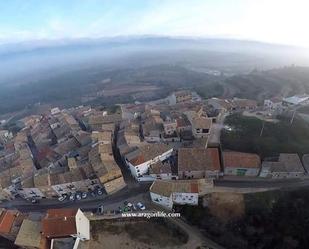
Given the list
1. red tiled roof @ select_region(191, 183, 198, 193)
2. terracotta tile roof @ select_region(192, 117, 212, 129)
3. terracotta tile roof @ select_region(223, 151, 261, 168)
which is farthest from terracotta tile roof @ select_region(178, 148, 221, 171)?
terracotta tile roof @ select_region(192, 117, 212, 129)

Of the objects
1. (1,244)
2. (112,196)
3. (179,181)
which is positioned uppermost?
(179,181)

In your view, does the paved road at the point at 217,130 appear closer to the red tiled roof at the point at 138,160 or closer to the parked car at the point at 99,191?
the red tiled roof at the point at 138,160

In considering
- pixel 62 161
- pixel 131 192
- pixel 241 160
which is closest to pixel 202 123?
pixel 241 160

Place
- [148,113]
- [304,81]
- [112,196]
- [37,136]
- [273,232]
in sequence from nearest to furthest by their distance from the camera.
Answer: [273,232] < [112,196] < [148,113] < [37,136] < [304,81]

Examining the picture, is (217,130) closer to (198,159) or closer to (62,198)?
(198,159)

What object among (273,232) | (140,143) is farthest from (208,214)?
(140,143)

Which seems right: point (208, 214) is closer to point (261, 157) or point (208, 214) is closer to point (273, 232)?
point (273, 232)
